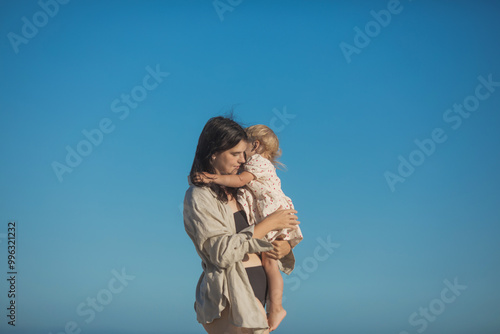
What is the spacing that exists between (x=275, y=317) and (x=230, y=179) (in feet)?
3.11

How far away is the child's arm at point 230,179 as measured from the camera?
319 cm

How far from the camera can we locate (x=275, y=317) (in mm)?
3398

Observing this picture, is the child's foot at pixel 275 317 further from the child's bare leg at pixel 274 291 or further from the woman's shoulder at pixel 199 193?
the woman's shoulder at pixel 199 193

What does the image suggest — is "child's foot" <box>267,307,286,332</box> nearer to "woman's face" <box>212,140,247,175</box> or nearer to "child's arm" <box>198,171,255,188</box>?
"child's arm" <box>198,171,255,188</box>

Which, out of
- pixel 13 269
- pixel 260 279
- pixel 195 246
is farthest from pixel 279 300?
pixel 13 269

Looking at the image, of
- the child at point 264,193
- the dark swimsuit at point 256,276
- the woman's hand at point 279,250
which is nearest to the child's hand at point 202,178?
the child at point 264,193

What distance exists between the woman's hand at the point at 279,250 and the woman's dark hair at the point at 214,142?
46 centimetres

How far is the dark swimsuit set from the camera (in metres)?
3.26

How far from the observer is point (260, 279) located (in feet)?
10.9

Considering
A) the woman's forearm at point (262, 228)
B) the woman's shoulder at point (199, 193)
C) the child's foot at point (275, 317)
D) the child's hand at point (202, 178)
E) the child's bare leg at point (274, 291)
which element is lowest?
the child's foot at point (275, 317)

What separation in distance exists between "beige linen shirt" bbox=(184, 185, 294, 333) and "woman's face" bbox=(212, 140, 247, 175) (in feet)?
0.65

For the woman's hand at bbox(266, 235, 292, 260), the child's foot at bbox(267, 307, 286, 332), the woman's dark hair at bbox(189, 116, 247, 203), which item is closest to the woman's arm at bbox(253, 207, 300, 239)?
the woman's hand at bbox(266, 235, 292, 260)

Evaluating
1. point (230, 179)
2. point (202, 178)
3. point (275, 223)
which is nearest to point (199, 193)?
point (202, 178)

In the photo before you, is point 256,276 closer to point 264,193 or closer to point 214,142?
point 264,193
